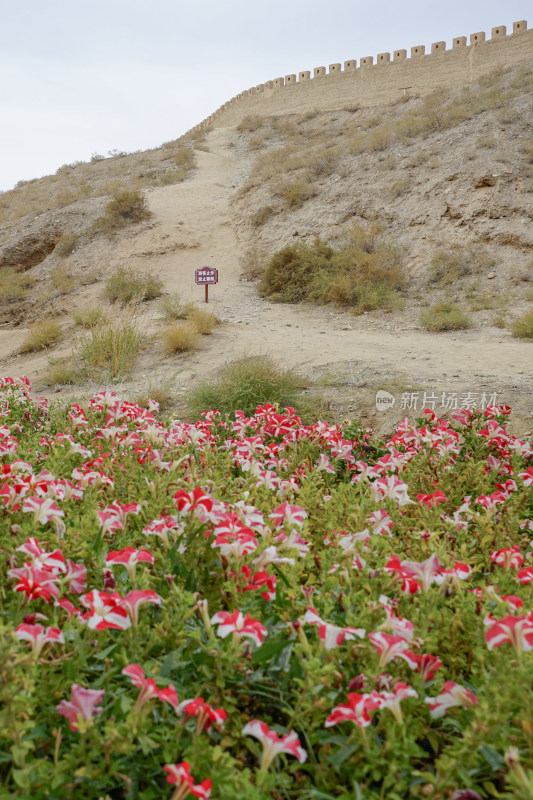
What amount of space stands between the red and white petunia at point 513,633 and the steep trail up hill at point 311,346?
3.61 m

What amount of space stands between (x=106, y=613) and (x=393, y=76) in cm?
3258

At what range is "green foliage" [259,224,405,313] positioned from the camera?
12445 millimetres

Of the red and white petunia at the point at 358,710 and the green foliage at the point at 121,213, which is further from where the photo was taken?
the green foliage at the point at 121,213

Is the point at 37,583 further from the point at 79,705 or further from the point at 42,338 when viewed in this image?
the point at 42,338

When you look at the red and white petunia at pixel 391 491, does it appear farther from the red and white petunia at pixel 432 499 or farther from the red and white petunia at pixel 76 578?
the red and white petunia at pixel 76 578

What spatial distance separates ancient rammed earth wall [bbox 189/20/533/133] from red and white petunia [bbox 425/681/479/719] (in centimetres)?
2720

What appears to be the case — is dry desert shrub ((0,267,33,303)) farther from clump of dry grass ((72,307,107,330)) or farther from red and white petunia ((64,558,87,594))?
red and white petunia ((64,558,87,594))

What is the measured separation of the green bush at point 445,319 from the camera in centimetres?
1021

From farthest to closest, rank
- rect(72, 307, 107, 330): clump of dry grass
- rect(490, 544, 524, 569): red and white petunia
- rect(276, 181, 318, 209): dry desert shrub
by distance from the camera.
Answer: rect(276, 181, 318, 209): dry desert shrub
rect(72, 307, 107, 330): clump of dry grass
rect(490, 544, 524, 569): red and white petunia

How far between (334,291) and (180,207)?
36.5 feet

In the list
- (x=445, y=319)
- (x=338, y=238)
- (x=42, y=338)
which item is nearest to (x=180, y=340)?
(x=42, y=338)

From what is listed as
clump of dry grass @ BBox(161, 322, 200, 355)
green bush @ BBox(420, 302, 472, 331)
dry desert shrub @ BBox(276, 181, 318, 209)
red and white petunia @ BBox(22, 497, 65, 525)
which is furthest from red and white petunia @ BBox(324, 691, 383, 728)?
dry desert shrub @ BBox(276, 181, 318, 209)

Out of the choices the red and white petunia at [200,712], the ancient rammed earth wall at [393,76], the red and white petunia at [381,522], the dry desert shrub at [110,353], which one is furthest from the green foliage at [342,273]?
the ancient rammed earth wall at [393,76]

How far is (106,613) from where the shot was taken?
1312 mm
